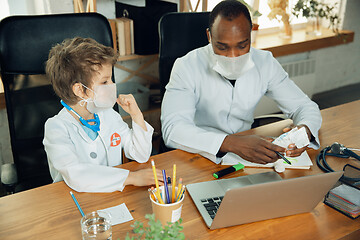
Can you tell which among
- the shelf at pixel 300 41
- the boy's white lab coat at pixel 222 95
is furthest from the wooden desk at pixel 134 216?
the shelf at pixel 300 41

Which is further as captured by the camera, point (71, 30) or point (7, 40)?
point (71, 30)

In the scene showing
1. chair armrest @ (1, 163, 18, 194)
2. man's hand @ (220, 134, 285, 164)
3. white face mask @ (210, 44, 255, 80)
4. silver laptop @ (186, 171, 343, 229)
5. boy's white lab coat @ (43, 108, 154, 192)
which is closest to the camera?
silver laptop @ (186, 171, 343, 229)

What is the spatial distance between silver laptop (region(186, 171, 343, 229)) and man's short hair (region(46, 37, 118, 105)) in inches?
21.8

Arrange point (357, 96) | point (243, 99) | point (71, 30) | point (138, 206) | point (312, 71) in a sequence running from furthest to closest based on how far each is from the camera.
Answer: point (357, 96) < point (312, 71) < point (243, 99) < point (71, 30) < point (138, 206)

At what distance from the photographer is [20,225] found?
3.47 feet

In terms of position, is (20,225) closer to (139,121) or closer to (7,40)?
(139,121)

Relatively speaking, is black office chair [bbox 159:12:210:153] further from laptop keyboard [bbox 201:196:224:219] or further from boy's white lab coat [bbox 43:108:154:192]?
laptop keyboard [bbox 201:196:224:219]

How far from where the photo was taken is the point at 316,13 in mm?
3639

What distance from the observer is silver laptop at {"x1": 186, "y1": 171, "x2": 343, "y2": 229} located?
0.93 metres

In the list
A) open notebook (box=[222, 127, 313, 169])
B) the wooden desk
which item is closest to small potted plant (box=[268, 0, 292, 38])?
open notebook (box=[222, 127, 313, 169])

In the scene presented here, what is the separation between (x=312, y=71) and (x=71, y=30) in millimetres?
2744

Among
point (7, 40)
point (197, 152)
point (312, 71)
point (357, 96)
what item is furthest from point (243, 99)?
point (357, 96)

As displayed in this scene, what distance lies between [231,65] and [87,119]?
2.05 ft

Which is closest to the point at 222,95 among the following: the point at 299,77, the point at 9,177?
the point at 9,177
